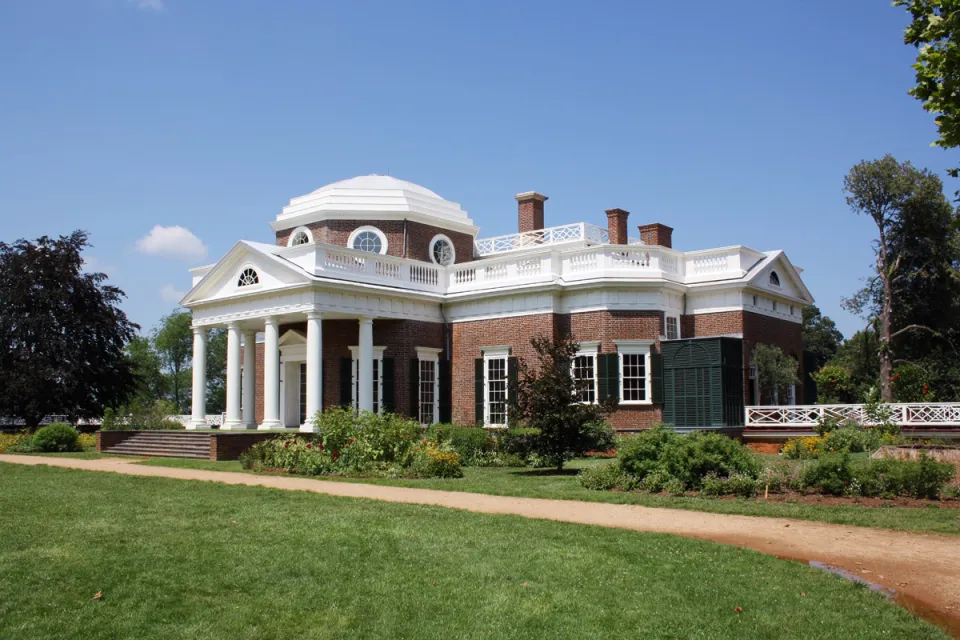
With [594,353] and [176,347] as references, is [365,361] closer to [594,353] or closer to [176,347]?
[594,353]

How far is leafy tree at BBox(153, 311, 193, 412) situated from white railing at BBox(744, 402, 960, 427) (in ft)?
189

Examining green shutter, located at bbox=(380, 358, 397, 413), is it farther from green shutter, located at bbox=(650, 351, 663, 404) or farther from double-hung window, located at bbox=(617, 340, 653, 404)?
green shutter, located at bbox=(650, 351, 663, 404)

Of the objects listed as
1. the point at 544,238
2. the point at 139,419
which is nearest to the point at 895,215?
the point at 544,238

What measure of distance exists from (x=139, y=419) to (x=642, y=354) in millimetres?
17125

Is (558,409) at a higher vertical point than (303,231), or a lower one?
lower

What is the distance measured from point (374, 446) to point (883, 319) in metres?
28.8

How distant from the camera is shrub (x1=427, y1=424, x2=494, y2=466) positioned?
20.2 m

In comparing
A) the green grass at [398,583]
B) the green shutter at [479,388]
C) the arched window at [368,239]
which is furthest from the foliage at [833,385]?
the green grass at [398,583]

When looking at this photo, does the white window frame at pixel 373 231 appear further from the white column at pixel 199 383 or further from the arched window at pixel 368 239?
the white column at pixel 199 383

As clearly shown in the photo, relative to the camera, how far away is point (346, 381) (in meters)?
26.7

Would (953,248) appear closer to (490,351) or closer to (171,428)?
(490,351)

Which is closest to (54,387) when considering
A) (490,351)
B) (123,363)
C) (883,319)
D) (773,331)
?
(123,363)

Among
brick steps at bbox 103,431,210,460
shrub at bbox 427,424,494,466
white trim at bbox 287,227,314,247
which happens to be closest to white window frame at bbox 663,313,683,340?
shrub at bbox 427,424,494,466

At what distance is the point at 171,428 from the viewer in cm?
2877
